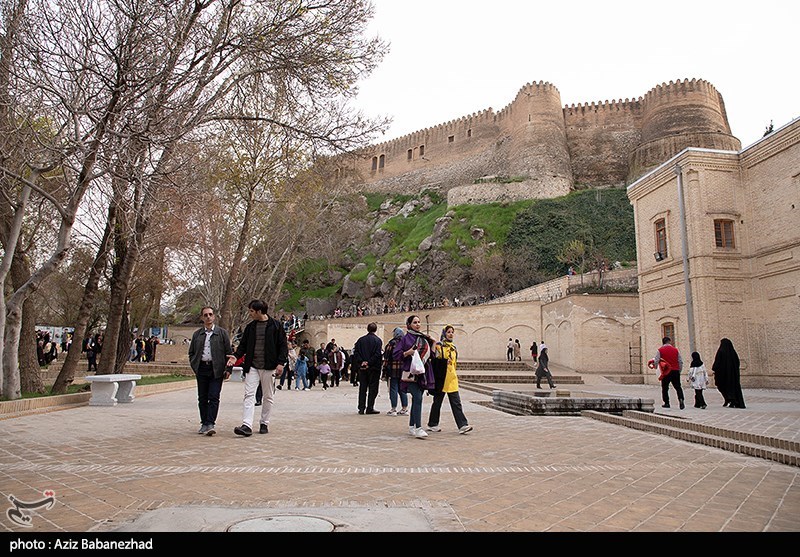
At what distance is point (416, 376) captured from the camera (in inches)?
292

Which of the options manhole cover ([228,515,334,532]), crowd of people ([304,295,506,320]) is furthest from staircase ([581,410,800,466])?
crowd of people ([304,295,506,320])

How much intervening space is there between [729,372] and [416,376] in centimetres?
753

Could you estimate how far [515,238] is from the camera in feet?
167

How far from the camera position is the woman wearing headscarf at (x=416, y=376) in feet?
23.7

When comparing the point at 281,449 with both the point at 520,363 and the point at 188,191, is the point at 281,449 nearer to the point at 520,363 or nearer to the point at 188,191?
the point at 188,191

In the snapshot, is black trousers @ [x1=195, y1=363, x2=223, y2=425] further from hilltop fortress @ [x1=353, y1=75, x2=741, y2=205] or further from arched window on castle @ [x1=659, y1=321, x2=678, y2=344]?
hilltop fortress @ [x1=353, y1=75, x2=741, y2=205]

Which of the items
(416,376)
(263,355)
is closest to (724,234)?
(416,376)

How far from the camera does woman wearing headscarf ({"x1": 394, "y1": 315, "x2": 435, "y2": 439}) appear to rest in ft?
23.7

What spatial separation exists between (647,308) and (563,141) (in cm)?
4202

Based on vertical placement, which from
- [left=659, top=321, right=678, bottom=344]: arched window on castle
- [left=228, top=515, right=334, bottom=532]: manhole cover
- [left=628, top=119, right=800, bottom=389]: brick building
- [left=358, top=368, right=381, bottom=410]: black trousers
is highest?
[left=628, top=119, right=800, bottom=389]: brick building

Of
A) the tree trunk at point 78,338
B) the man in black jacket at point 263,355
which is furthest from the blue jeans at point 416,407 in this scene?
the tree trunk at point 78,338

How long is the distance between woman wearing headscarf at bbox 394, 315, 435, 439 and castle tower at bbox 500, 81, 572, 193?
2086 inches

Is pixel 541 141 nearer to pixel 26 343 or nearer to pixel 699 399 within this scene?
pixel 699 399
